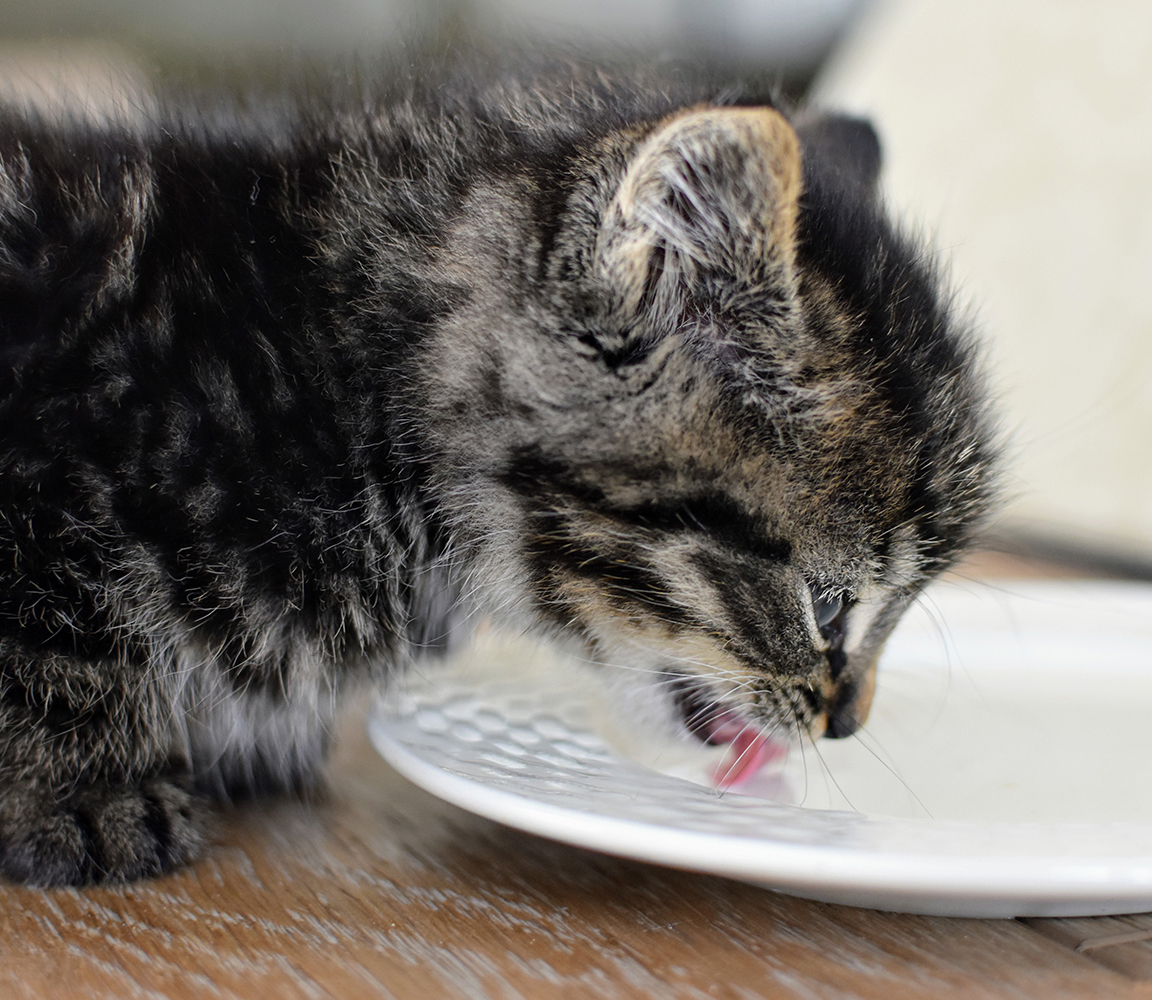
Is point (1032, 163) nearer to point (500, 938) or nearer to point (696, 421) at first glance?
point (696, 421)

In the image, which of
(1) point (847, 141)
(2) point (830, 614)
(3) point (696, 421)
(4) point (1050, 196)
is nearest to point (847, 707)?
(2) point (830, 614)

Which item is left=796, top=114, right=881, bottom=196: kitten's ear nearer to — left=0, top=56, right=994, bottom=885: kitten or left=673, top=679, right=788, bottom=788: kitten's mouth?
left=0, top=56, right=994, bottom=885: kitten

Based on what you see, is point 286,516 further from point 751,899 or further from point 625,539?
point 751,899

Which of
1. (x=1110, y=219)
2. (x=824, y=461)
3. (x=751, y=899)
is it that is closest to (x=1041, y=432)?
(x=1110, y=219)

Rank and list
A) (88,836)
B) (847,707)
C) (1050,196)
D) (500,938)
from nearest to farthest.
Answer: (500,938) < (88,836) < (847,707) < (1050,196)

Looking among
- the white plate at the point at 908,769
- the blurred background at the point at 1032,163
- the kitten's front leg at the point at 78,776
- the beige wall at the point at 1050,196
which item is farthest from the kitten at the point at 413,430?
the beige wall at the point at 1050,196

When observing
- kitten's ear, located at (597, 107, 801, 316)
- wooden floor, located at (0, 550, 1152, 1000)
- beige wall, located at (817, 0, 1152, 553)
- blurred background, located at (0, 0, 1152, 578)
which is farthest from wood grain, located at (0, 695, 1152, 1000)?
beige wall, located at (817, 0, 1152, 553)

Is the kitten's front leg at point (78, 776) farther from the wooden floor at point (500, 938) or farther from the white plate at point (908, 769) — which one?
the white plate at point (908, 769)
